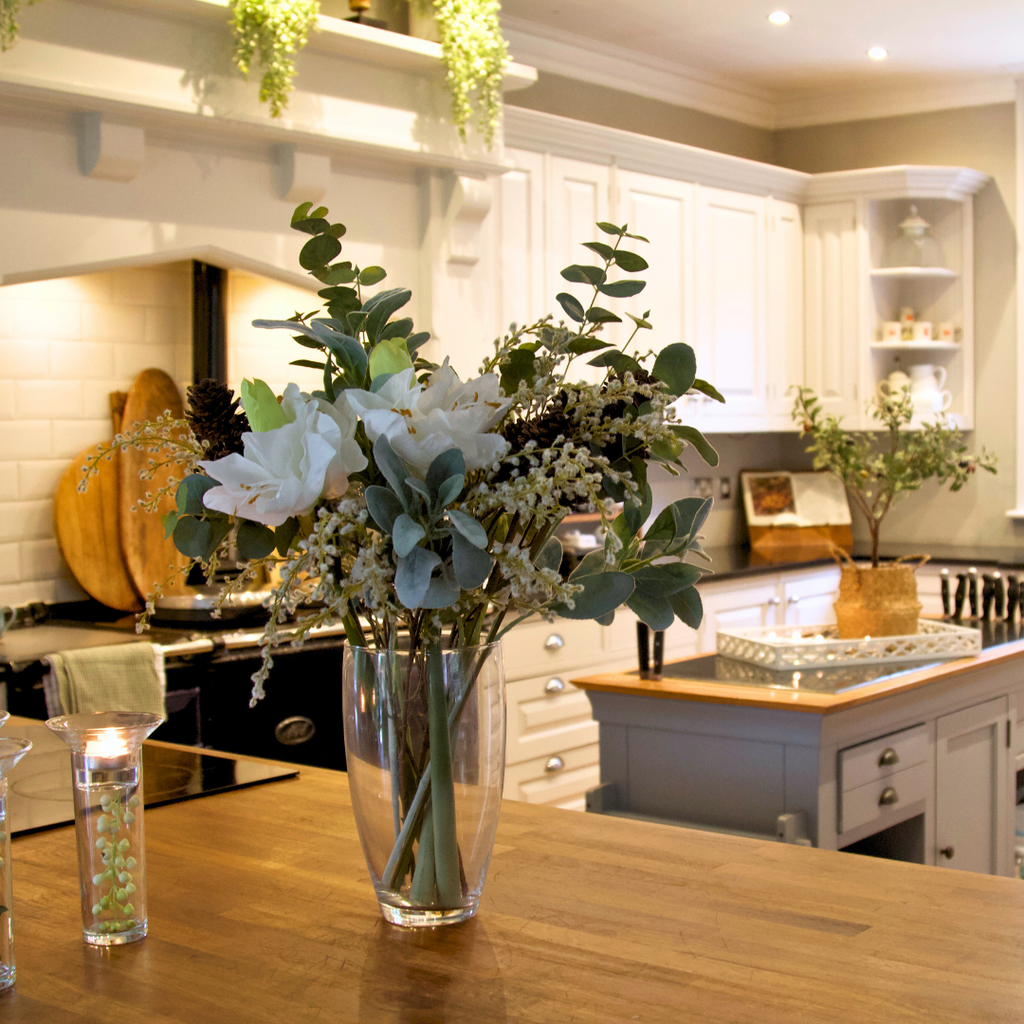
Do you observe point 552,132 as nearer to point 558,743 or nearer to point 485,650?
point 558,743

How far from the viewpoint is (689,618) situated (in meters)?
0.99

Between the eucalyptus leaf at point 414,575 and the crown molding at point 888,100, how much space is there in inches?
221

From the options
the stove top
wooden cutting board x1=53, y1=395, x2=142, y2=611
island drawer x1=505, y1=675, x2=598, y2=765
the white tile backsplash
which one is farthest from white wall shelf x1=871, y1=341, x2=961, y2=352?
the stove top

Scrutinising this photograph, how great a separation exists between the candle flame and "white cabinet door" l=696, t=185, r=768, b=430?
4232mm

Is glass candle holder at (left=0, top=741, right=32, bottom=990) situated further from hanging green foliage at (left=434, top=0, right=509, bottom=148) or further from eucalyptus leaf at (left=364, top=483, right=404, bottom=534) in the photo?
hanging green foliage at (left=434, top=0, right=509, bottom=148)

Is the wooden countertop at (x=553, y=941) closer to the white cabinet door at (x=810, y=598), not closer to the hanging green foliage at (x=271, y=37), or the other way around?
the hanging green foliage at (x=271, y=37)

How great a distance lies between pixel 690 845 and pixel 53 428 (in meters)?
2.72

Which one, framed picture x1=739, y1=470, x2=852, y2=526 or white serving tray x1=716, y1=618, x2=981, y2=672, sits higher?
framed picture x1=739, y1=470, x2=852, y2=526

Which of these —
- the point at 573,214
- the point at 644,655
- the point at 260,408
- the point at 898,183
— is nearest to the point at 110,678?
the point at 644,655

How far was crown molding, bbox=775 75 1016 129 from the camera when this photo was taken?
563 cm

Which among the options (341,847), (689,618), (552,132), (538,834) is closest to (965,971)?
(689,618)

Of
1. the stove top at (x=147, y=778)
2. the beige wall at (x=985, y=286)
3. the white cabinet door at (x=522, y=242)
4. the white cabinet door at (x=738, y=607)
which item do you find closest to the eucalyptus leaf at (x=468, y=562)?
the stove top at (x=147, y=778)

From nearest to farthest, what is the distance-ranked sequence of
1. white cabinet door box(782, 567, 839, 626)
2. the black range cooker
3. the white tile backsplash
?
the black range cooker < the white tile backsplash < white cabinet door box(782, 567, 839, 626)

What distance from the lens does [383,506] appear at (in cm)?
86
